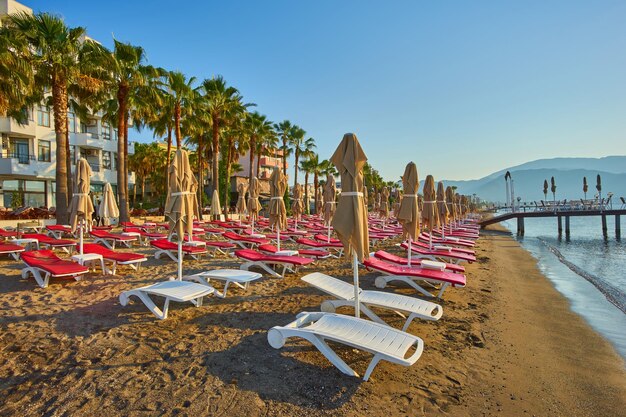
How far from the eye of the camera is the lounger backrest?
583cm

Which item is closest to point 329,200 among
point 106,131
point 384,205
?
point 384,205

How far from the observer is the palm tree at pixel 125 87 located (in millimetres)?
18458

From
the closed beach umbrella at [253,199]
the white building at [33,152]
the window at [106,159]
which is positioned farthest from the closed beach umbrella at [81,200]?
the window at [106,159]

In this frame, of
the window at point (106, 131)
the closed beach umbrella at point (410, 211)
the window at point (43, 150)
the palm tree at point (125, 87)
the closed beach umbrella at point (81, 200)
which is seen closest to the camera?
the closed beach umbrella at point (410, 211)

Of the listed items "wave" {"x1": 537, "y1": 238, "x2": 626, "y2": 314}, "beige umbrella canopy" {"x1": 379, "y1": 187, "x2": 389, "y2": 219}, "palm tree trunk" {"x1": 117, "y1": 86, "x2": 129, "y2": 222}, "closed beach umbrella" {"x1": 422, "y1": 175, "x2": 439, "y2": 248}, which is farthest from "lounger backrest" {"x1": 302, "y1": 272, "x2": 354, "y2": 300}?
"beige umbrella canopy" {"x1": 379, "y1": 187, "x2": 389, "y2": 219}

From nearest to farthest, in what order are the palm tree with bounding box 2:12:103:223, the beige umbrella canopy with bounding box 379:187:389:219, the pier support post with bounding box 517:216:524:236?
the palm tree with bounding box 2:12:103:223, the beige umbrella canopy with bounding box 379:187:389:219, the pier support post with bounding box 517:216:524:236

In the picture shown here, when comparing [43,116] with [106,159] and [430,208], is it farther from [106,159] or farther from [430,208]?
[430,208]

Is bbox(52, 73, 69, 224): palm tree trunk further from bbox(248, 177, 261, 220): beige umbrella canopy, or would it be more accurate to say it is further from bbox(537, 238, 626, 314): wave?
bbox(537, 238, 626, 314): wave

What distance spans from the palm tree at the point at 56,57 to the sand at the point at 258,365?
36.3ft

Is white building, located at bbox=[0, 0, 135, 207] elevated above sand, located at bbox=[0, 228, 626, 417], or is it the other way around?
white building, located at bbox=[0, 0, 135, 207]

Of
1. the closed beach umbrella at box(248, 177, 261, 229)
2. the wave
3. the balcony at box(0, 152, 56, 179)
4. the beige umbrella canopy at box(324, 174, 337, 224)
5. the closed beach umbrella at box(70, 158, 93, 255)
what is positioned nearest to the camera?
the closed beach umbrella at box(70, 158, 93, 255)

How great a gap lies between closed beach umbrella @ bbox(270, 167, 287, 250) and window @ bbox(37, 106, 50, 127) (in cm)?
2791

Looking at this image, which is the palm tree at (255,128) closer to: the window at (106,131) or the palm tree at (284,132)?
the palm tree at (284,132)

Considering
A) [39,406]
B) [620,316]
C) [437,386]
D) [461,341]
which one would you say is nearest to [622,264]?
[620,316]
